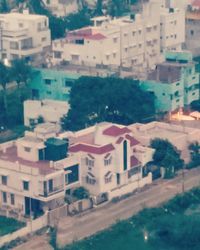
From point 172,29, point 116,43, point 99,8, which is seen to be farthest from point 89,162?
point 99,8

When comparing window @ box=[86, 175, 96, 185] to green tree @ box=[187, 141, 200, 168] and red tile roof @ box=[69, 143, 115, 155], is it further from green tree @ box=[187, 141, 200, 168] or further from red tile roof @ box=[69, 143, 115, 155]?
green tree @ box=[187, 141, 200, 168]

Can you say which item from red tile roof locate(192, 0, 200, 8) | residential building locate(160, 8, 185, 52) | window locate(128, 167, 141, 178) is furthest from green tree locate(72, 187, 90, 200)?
red tile roof locate(192, 0, 200, 8)

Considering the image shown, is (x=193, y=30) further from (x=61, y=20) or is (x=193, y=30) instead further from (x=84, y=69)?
(x=84, y=69)

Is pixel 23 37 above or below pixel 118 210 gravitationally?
above

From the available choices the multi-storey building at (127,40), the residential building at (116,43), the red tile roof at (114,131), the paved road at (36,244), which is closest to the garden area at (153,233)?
the paved road at (36,244)

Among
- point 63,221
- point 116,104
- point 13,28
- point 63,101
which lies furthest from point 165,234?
point 13,28

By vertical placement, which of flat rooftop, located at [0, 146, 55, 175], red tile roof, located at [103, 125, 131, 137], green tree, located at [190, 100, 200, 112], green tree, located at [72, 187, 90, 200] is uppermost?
red tile roof, located at [103, 125, 131, 137]

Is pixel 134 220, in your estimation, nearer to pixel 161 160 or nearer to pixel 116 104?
pixel 161 160

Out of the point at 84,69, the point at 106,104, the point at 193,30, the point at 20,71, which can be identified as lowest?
the point at 106,104
